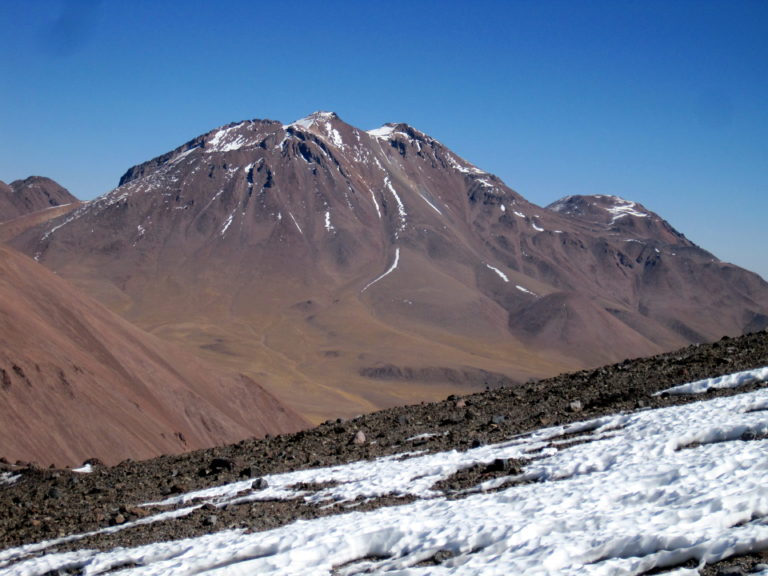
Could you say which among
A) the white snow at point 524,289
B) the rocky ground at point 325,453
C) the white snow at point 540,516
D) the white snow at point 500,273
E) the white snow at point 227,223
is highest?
the white snow at point 227,223

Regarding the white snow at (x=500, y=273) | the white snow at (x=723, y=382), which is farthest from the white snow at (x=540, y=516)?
the white snow at (x=500, y=273)

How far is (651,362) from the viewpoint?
65.0ft

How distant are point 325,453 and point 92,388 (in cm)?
1976

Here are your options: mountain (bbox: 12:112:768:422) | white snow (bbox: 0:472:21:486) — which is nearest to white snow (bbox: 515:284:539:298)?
mountain (bbox: 12:112:768:422)

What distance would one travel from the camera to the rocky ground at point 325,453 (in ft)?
41.5

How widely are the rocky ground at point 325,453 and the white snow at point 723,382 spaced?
425mm

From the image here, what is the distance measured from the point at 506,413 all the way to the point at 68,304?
94.9ft

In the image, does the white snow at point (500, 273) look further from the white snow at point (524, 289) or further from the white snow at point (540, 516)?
the white snow at point (540, 516)

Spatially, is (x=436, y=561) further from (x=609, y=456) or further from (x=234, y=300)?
(x=234, y=300)

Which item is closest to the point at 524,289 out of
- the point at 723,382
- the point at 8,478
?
the point at 723,382

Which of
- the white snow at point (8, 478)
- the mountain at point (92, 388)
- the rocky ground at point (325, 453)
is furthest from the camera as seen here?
the mountain at point (92, 388)

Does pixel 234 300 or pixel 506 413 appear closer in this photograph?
pixel 506 413

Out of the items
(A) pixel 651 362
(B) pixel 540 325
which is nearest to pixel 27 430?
(A) pixel 651 362

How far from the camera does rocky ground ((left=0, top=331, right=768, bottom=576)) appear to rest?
1264 centimetres
